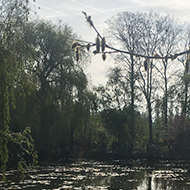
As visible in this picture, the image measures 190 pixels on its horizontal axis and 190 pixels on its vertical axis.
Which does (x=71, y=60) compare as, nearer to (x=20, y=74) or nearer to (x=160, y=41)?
(x=160, y=41)

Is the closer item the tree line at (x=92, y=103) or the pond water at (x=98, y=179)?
the pond water at (x=98, y=179)

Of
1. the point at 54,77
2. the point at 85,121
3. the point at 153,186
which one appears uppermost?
the point at 54,77

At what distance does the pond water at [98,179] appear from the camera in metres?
14.9

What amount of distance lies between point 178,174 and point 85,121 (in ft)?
37.2

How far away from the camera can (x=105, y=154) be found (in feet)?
104

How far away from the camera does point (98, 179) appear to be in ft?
55.8

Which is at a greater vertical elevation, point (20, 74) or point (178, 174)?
point (20, 74)

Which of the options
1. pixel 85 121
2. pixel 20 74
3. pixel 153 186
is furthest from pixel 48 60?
pixel 20 74

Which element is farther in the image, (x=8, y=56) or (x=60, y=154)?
(x=60, y=154)

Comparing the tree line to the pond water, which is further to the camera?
the tree line

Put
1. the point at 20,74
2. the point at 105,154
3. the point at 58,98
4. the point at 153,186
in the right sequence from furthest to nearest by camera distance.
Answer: the point at 105,154, the point at 58,98, the point at 153,186, the point at 20,74

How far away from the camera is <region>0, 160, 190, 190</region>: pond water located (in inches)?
588

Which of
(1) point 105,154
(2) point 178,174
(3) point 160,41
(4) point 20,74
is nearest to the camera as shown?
(4) point 20,74

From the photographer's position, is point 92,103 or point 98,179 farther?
point 92,103
